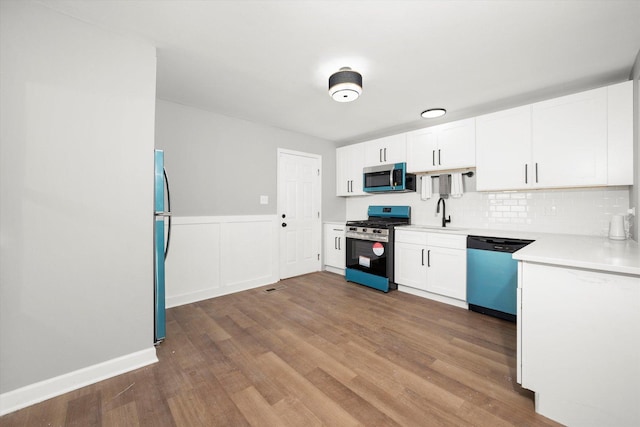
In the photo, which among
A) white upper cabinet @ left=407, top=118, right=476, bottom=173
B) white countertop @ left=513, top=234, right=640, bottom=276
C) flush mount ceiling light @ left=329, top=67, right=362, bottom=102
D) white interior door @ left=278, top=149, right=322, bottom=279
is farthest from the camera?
white interior door @ left=278, top=149, right=322, bottom=279

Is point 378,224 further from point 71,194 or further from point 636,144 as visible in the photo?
point 71,194

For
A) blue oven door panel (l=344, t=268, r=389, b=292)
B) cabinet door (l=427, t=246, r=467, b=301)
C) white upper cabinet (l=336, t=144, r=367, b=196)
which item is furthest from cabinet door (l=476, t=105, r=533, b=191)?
white upper cabinet (l=336, t=144, r=367, b=196)

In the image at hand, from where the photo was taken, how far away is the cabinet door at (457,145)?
3.22m

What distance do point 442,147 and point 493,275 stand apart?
5.76 feet

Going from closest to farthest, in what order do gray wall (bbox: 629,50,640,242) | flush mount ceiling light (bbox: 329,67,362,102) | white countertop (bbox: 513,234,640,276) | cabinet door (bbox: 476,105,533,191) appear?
white countertop (bbox: 513,234,640,276)
gray wall (bbox: 629,50,640,242)
flush mount ceiling light (bbox: 329,67,362,102)
cabinet door (bbox: 476,105,533,191)

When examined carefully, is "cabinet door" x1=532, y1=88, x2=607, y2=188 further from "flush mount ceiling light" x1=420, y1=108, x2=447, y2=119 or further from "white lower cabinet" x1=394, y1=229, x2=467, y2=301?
"white lower cabinet" x1=394, y1=229, x2=467, y2=301

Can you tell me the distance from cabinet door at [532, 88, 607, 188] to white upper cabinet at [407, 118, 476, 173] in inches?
25.5

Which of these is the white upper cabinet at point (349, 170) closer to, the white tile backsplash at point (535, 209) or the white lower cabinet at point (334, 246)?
the white lower cabinet at point (334, 246)

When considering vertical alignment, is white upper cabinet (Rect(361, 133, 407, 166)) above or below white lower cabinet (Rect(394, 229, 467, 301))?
above

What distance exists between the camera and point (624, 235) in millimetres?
2270

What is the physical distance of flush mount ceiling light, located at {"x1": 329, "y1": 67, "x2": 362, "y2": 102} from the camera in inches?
88.2

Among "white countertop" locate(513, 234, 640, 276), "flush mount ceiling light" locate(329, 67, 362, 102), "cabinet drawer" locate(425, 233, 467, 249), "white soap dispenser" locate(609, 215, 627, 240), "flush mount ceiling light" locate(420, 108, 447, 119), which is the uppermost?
"flush mount ceiling light" locate(420, 108, 447, 119)

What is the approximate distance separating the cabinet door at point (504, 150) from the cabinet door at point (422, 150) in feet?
1.84

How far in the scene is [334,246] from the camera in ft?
15.1
